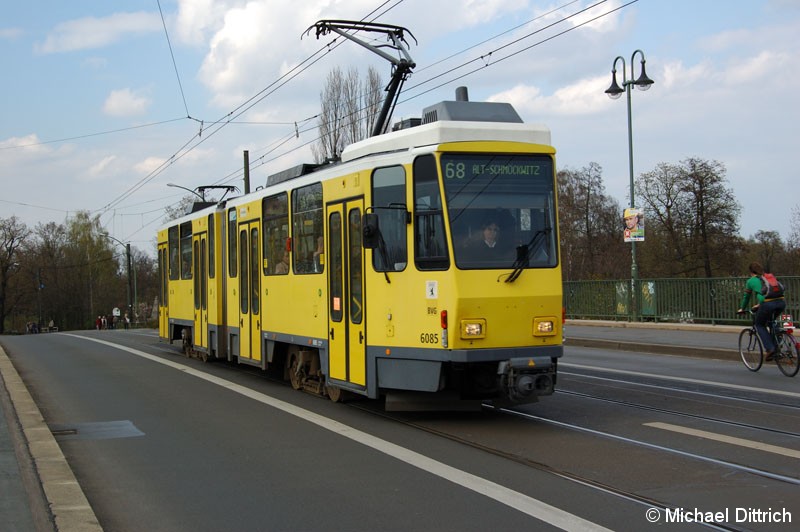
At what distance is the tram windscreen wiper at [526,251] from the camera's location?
9211 mm

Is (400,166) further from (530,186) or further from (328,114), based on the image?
(328,114)

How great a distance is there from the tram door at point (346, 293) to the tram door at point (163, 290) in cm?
1197

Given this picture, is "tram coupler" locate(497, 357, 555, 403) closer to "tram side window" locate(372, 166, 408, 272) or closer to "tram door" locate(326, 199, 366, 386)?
"tram side window" locate(372, 166, 408, 272)

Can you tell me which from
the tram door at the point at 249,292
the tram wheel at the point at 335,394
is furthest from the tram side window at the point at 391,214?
the tram door at the point at 249,292

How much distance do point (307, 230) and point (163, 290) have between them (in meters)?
11.7

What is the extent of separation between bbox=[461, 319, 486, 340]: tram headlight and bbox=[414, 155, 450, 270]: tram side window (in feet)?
2.18

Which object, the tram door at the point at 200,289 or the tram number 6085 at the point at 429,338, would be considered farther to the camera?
the tram door at the point at 200,289

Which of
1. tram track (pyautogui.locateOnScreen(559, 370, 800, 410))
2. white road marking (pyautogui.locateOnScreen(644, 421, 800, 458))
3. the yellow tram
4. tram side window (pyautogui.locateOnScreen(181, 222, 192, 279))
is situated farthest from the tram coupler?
tram side window (pyautogui.locateOnScreen(181, 222, 192, 279))

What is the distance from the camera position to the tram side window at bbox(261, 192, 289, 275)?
1290 cm

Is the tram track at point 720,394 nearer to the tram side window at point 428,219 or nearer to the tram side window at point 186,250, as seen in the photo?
the tram side window at point 428,219

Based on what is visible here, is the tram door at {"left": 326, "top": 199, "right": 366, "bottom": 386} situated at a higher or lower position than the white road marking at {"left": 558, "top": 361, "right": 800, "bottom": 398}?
higher

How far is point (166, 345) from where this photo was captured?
26.4 meters

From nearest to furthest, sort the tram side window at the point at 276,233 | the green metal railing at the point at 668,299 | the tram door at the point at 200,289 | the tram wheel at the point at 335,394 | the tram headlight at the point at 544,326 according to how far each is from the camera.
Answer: the tram headlight at the point at 544,326
the tram wheel at the point at 335,394
the tram side window at the point at 276,233
the tram door at the point at 200,289
the green metal railing at the point at 668,299

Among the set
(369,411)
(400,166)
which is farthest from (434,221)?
(369,411)
